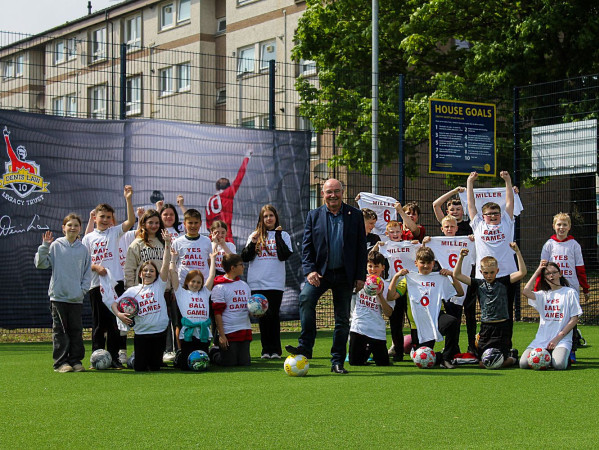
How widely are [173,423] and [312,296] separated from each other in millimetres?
3192

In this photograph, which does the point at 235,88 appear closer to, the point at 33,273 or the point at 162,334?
the point at 33,273

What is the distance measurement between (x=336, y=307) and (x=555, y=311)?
238 centimetres

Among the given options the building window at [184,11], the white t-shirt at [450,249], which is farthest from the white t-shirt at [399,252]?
the building window at [184,11]

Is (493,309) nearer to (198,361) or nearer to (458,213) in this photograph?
(458,213)

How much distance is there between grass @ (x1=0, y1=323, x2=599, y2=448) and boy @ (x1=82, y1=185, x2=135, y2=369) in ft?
2.29

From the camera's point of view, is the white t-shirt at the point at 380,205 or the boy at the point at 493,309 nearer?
the boy at the point at 493,309

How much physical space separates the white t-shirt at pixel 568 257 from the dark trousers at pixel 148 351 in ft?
18.5

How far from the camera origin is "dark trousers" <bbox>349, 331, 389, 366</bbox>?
9.85 meters

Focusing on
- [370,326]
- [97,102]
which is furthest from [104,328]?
[97,102]

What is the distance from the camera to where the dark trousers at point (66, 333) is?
Answer: 369 inches

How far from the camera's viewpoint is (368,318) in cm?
998

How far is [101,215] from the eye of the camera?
1007 centimetres

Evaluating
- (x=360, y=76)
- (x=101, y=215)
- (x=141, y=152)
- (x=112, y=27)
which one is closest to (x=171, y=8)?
(x=112, y=27)

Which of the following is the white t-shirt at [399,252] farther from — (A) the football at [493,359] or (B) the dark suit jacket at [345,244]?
(B) the dark suit jacket at [345,244]
